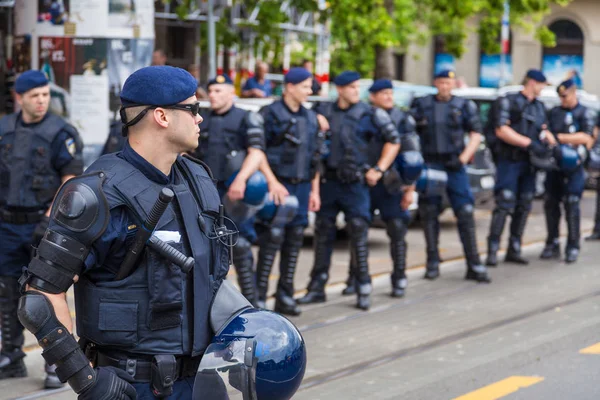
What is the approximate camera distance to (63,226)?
3.42m

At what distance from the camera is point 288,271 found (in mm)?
9070

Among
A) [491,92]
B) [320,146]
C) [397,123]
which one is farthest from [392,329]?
[491,92]

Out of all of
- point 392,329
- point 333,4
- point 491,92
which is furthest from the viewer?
point 491,92

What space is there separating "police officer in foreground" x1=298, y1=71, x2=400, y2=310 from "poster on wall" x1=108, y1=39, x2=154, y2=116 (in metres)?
1.78

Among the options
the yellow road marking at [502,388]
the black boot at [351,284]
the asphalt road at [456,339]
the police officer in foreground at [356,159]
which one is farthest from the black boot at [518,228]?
the yellow road marking at [502,388]

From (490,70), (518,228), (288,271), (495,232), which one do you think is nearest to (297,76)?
(288,271)

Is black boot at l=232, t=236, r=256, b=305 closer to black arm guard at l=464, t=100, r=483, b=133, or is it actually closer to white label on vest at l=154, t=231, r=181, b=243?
black arm guard at l=464, t=100, r=483, b=133

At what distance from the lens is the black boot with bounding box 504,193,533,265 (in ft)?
38.5

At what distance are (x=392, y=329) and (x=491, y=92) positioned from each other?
32.7 ft

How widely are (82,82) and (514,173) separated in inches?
173

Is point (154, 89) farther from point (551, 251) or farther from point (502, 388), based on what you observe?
point (551, 251)

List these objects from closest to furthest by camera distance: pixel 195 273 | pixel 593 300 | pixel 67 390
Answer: pixel 195 273 < pixel 67 390 < pixel 593 300

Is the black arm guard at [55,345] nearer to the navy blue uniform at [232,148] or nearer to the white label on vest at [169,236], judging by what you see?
the white label on vest at [169,236]

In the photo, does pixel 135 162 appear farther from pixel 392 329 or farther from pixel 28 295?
pixel 392 329
